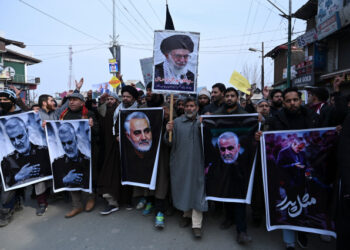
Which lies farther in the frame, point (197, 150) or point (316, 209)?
point (197, 150)

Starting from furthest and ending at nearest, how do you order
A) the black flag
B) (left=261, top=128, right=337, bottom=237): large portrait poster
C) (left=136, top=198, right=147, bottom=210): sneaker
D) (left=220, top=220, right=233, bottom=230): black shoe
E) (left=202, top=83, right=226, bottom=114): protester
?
(left=202, top=83, right=226, bottom=114): protester < (left=136, top=198, right=147, bottom=210): sneaker < the black flag < (left=220, top=220, right=233, bottom=230): black shoe < (left=261, top=128, right=337, bottom=237): large portrait poster

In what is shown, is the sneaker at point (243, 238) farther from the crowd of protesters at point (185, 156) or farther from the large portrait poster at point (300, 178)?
the large portrait poster at point (300, 178)

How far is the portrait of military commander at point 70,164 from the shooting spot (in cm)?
397

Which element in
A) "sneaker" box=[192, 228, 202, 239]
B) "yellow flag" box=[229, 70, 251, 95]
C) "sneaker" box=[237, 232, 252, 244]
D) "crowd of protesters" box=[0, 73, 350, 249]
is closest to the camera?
"crowd of protesters" box=[0, 73, 350, 249]

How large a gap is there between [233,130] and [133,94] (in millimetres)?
1904

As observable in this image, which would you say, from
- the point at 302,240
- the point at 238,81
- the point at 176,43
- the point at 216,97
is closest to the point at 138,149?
the point at 176,43

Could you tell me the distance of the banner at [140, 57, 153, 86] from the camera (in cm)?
891

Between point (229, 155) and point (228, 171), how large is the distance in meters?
0.22

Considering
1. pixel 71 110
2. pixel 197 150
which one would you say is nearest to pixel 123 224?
pixel 197 150

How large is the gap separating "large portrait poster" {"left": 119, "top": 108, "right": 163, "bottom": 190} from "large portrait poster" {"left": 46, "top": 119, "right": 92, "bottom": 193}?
0.63 m

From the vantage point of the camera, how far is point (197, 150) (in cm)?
337

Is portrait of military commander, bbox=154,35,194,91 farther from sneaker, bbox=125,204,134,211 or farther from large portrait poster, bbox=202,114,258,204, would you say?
sneaker, bbox=125,204,134,211

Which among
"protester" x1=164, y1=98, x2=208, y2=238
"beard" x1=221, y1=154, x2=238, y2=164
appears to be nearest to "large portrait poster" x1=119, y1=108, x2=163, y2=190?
"protester" x1=164, y1=98, x2=208, y2=238

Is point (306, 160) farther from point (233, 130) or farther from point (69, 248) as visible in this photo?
point (69, 248)
